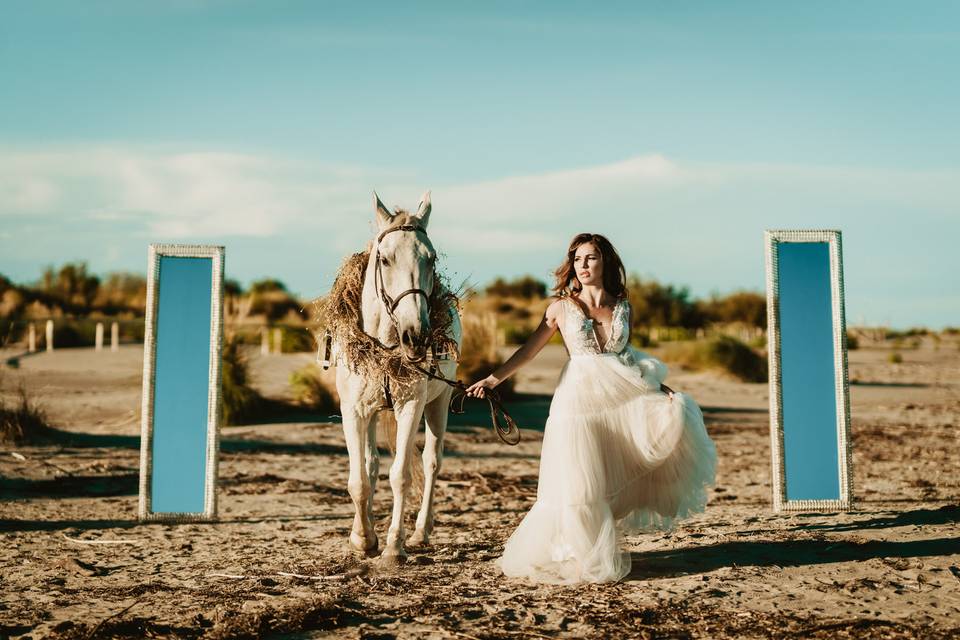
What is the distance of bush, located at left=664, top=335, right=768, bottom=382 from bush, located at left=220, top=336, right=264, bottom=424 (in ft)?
48.0

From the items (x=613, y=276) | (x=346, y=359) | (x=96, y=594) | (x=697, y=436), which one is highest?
(x=613, y=276)

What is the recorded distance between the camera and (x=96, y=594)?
5.51 m

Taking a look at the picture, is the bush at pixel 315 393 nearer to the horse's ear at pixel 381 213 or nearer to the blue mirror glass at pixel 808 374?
the blue mirror glass at pixel 808 374

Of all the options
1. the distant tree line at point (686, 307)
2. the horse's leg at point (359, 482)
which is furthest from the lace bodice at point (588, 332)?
the distant tree line at point (686, 307)

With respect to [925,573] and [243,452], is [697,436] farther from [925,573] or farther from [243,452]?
[243,452]

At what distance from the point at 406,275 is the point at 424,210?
2.27 feet

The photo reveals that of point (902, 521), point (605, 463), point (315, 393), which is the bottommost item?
point (902, 521)

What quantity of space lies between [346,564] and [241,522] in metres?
2.10

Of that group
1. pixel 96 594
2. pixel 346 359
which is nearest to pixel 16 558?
pixel 96 594

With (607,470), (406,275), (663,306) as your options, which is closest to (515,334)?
(663,306)

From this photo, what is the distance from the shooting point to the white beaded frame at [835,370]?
7.89 meters

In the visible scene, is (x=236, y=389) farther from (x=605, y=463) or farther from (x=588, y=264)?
(x=605, y=463)

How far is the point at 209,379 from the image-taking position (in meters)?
7.90

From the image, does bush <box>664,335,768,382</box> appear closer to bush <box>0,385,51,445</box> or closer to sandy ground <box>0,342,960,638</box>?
sandy ground <box>0,342,960,638</box>
